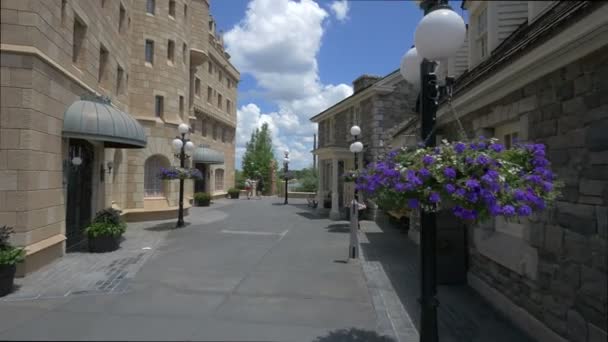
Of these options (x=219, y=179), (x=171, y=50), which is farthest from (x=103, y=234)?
(x=219, y=179)

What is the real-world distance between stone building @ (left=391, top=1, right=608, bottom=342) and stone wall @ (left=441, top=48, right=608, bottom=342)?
1 cm

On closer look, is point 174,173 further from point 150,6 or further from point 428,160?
point 428,160

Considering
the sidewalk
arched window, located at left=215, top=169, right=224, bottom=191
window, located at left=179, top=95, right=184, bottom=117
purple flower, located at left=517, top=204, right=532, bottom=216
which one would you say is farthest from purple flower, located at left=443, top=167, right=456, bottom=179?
arched window, located at left=215, top=169, right=224, bottom=191

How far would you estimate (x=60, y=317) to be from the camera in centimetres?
441

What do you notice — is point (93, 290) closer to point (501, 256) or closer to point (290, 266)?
point (290, 266)

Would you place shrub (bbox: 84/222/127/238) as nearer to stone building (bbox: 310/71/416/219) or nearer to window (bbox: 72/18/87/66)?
window (bbox: 72/18/87/66)

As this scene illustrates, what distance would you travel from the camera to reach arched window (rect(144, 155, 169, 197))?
1552 cm

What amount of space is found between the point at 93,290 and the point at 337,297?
4.07 meters

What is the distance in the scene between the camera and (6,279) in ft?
18.0

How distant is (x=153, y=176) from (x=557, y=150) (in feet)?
50.3

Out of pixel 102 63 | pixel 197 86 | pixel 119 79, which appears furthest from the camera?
pixel 197 86

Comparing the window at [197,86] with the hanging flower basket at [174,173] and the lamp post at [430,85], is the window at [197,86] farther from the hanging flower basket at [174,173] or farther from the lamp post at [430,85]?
the lamp post at [430,85]

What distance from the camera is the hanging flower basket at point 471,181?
2.59 meters

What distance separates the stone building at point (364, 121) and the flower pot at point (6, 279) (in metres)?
12.2
